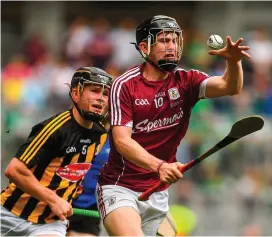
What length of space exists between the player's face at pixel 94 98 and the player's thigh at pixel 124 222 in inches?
33.4

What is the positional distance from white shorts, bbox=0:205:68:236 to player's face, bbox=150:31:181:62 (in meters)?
1.45

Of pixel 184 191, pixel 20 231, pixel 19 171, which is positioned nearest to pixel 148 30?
pixel 19 171

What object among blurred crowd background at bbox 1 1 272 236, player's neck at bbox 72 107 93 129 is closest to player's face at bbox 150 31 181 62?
player's neck at bbox 72 107 93 129

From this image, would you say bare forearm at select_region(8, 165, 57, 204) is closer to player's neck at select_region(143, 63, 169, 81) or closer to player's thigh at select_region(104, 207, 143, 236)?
player's thigh at select_region(104, 207, 143, 236)

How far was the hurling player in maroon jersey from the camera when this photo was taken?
6.21m

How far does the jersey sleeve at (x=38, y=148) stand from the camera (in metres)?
6.50

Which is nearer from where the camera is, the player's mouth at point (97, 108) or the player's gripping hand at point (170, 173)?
the player's gripping hand at point (170, 173)

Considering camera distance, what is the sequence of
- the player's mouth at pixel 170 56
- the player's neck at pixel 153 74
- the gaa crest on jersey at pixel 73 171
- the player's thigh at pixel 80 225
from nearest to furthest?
the player's mouth at pixel 170 56
the player's neck at pixel 153 74
the gaa crest on jersey at pixel 73 171
the player's thigh at pixel 80 225

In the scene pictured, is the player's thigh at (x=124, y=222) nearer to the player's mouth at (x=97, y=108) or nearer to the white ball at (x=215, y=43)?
the player's mouth at (x=97, y=108)

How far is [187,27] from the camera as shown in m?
17.0

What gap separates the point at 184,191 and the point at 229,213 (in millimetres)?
651

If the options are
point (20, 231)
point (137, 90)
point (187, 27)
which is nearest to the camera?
point (137, 90)

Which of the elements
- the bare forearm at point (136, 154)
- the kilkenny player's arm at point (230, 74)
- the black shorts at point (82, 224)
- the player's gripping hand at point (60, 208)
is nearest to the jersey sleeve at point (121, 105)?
the bare forearm at point (136, 154)

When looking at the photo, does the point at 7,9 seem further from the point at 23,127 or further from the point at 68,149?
the point at 68,149
